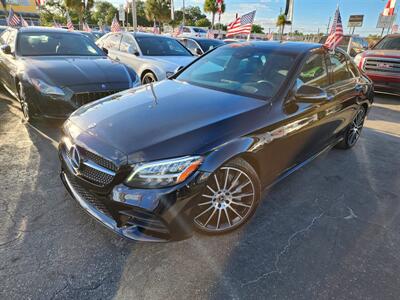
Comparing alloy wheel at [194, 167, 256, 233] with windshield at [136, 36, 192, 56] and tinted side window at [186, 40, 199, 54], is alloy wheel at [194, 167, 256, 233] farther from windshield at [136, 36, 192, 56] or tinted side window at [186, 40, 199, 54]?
tinted side window at [186, 40, 199, 54]

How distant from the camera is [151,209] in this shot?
6.64 ft

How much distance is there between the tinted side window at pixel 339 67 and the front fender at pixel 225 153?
2.03 meters

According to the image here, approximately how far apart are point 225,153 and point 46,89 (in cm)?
328

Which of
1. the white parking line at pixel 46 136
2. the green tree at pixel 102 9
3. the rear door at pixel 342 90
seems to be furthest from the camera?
the green tree at pixel 102 9

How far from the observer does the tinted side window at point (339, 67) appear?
12.1ft

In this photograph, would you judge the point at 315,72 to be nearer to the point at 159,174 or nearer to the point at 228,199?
the point at 228,199

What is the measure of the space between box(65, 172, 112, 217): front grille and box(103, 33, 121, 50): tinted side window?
636 centimetres

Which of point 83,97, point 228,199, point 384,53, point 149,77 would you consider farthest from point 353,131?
point 384,53

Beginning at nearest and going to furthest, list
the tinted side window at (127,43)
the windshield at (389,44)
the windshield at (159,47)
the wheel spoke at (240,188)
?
the wheel spoke at (240,188) → the windshield at (159,47) → the tinted side window at (127,43) → the windshield at (389,44)

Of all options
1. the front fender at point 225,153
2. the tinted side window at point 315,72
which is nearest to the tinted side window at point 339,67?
the tinted side window at point 315,72

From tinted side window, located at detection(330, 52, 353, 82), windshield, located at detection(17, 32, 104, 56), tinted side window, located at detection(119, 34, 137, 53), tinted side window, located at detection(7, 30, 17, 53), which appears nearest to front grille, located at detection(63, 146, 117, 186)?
tinted side window, located at detection(330, 52, 353, 82)

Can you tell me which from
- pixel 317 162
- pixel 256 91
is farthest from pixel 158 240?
pixel 317 162

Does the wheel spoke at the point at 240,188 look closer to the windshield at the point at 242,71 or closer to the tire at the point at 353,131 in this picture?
the windshield at the point at 242,71

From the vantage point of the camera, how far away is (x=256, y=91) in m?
2.90
